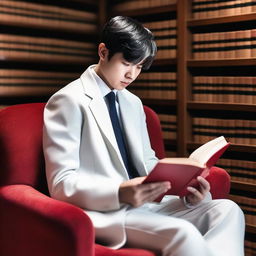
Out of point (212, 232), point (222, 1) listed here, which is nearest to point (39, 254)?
point (212, 232)

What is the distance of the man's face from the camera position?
170 centimetres

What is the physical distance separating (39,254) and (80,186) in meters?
0.26

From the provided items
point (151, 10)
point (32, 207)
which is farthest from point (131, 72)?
point (151, 10)

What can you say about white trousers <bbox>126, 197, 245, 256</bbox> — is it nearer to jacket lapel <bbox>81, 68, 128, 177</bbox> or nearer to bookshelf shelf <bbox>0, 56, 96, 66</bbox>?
jacket lapel <bbox>81, 68, 128, 177</bbox>

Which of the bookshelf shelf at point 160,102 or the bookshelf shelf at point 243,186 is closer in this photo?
the bookshelf shelf at point 243,186

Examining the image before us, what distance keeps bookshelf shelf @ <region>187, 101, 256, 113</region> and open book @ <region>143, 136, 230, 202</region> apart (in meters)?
0.89

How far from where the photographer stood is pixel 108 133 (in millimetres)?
1710

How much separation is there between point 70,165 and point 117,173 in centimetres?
19

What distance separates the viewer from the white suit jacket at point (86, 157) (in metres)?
1.57

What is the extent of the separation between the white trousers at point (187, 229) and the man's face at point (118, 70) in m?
0.46

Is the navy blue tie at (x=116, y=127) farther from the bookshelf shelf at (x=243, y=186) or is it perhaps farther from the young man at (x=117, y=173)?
the bookshelf shelf at (x=243, y=186)

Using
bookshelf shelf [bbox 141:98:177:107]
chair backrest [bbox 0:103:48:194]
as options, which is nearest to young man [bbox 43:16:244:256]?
chair backrest [bbox 0:103:48:194]

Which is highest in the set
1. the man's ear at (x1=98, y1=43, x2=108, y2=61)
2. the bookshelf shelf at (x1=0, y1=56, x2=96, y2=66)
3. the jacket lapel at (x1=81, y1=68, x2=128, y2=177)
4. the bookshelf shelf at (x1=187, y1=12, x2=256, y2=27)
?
the bookshelf shelf at (x1=187, y1=12, x2=256, y2=27)

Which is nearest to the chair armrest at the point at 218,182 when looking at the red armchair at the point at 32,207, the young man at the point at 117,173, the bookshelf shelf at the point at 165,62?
the red armchair at the point at 32,207
